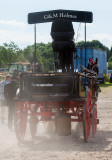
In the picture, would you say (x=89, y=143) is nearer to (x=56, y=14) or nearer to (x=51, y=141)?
(x=51, y=141)

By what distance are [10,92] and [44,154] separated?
4.47 m

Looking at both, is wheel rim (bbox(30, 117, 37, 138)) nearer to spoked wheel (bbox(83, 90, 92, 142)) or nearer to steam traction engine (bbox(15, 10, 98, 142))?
steam traction engine (bbox(15, 10, 98, 142))

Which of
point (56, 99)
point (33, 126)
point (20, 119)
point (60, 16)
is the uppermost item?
point (60, 16)

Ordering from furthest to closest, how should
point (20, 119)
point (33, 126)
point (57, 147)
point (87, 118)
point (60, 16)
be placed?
point (60, 16) < point (33, 126) < point (87, 118) < point (20, 119) < point (57, 147)

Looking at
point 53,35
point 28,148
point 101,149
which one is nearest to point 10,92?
point 53,35

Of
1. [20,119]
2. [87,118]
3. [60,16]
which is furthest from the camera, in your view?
[60,16]

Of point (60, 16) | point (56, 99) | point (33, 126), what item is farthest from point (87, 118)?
point (60, 16)

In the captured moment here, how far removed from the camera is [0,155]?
24.0 feet

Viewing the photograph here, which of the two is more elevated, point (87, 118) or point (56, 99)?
point (56, 99)

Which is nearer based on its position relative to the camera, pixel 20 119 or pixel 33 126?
pixel 20 119

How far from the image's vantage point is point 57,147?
8172 millimetres

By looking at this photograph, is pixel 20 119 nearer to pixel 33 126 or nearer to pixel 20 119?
pixel 20 119

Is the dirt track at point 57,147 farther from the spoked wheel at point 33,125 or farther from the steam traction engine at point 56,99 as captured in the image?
the steam traction engine at point 56,99

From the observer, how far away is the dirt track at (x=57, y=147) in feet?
23.5
